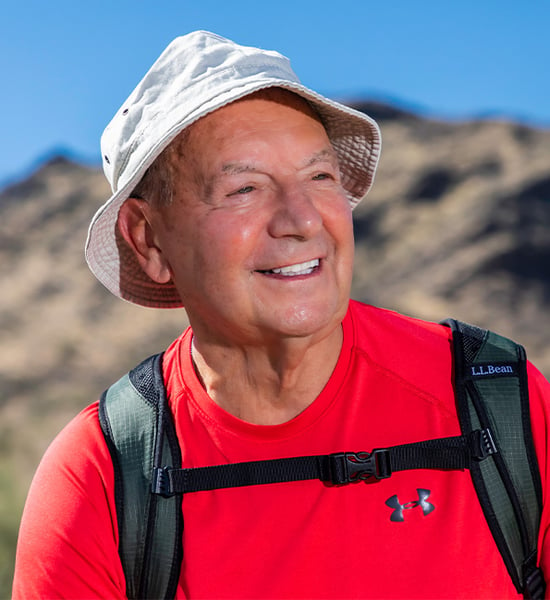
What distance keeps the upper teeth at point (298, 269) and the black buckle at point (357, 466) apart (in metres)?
0.41

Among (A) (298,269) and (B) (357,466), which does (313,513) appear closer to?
(B) (357,466)

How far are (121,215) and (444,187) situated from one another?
64.6ft

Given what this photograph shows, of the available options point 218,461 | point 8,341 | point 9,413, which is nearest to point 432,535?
point 218,461

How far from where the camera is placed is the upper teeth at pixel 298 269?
1.94m

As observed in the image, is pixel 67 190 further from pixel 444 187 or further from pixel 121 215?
pixel 121 215

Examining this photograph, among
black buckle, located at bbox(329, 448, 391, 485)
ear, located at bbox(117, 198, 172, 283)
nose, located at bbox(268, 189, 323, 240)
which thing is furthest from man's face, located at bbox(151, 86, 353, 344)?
black buckle, located at bbox(329, 448, 391, 485)

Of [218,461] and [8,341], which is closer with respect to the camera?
[218,461]

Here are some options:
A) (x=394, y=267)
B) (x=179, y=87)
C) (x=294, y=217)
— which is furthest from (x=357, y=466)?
(x=394, y=267)

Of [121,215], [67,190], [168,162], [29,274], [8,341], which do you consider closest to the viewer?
[168,162]

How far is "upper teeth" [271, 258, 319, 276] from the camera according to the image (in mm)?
1943

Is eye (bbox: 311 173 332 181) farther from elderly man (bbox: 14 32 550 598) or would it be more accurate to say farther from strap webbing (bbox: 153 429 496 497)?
strap webbing (bbox: 153 429 496 497)

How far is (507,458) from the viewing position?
189 centimetres

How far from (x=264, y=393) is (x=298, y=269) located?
34 cm

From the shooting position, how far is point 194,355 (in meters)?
2.26
